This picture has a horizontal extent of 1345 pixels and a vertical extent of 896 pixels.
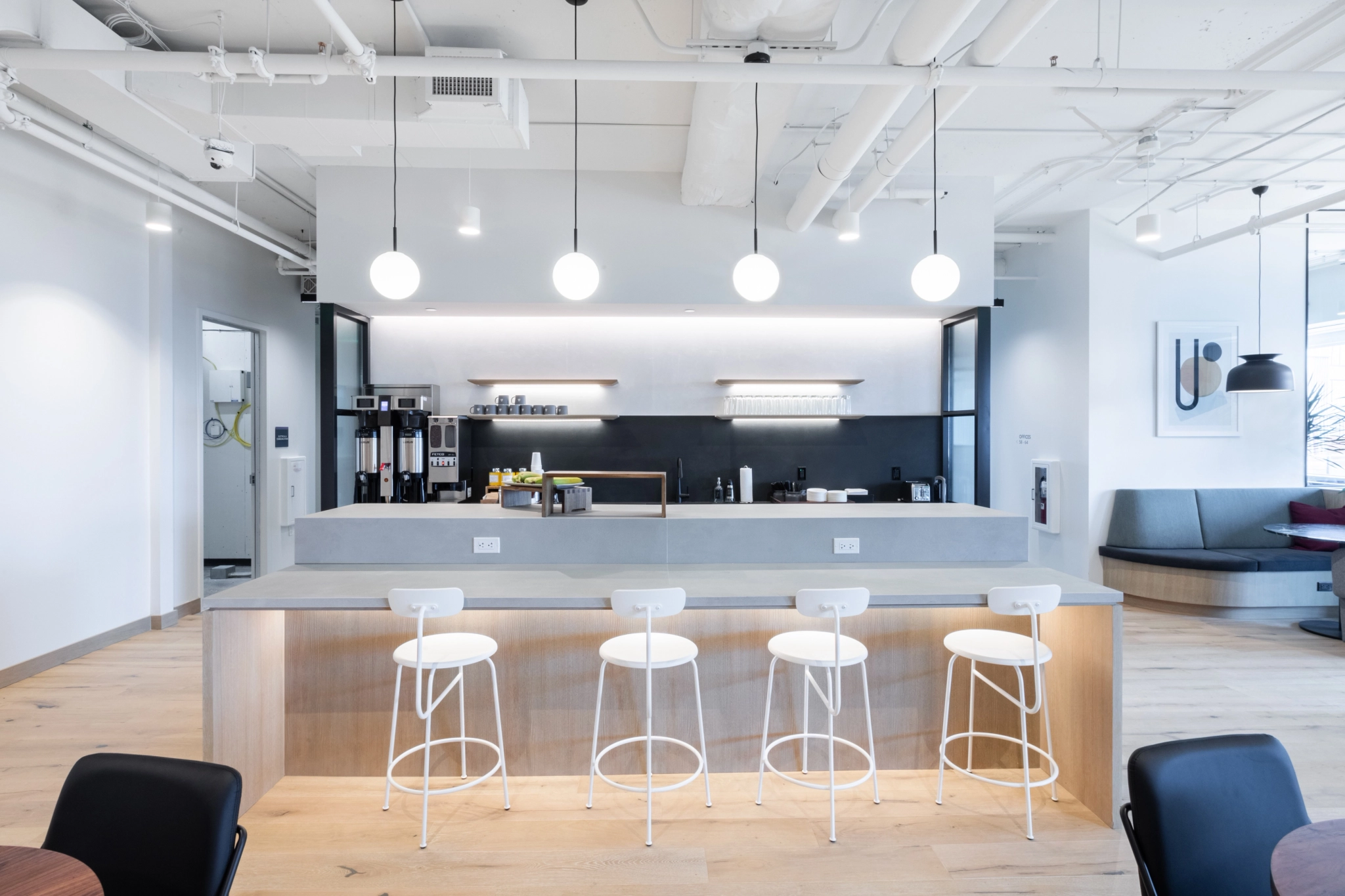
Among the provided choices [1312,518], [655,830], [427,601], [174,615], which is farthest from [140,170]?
[1312,518]

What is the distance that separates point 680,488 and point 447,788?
10.7 ft

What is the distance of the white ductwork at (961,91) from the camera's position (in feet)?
7.97

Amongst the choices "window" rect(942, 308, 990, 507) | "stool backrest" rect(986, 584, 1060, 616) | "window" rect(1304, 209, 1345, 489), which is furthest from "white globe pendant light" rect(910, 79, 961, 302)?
"window" rect(1304, 209, 1345, 489)

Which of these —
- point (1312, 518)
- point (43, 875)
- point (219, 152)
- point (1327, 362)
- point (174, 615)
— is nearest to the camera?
point (43, 875)

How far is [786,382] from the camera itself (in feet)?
19.4

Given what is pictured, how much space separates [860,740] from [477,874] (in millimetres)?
1667

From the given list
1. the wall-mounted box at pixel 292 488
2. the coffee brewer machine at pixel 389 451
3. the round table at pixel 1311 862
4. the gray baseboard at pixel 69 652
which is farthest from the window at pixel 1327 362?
the gray baseboard at pixel 69 652

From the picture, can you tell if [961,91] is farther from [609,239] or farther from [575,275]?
[609,239]

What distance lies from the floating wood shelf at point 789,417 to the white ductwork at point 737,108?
1635 mm

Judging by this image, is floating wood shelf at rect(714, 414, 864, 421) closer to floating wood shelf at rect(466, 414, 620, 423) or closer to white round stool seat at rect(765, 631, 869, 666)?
floating wood shelf at rect(466, 414, 620, 423)

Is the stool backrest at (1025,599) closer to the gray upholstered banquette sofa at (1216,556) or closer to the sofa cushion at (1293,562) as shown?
the gray upholstered banquette sofa at (1216,556)

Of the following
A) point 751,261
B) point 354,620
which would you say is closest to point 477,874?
point 354,620

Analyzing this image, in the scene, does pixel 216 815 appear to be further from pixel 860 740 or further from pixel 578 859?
pixel 860 740

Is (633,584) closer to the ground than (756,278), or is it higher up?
closer to the ground
